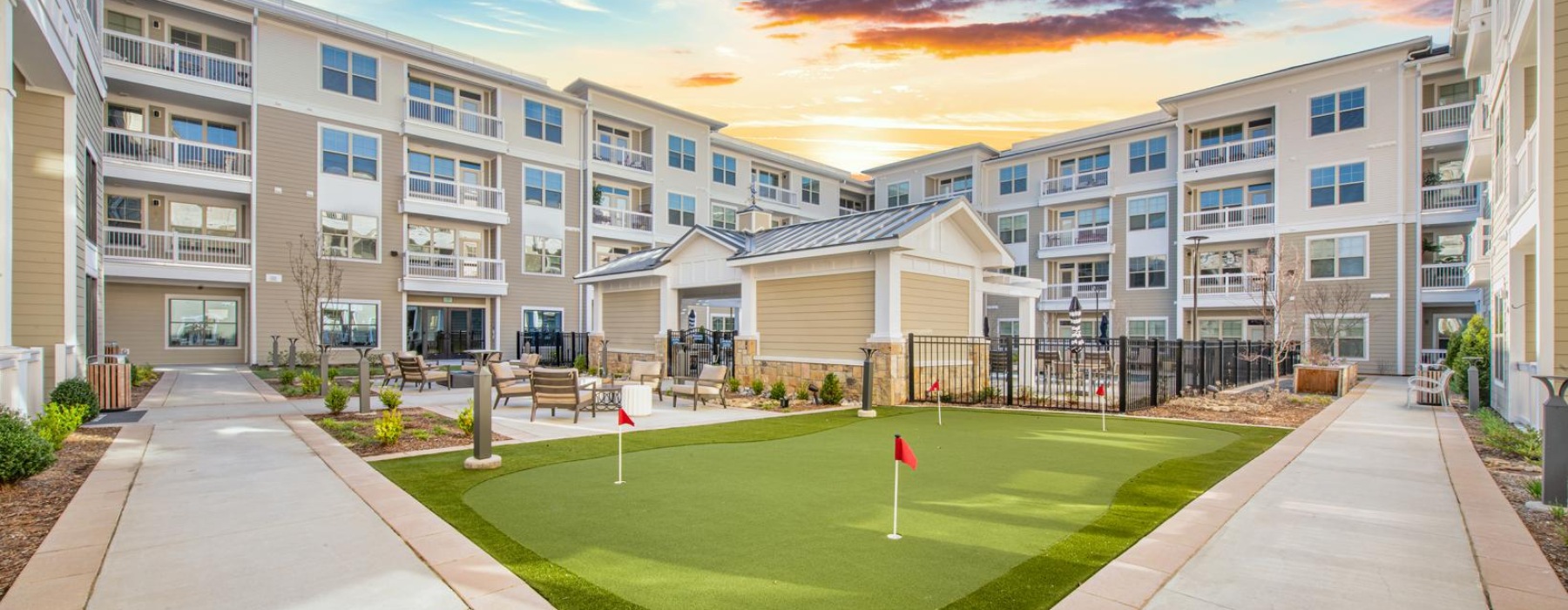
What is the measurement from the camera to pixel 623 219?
106 ft

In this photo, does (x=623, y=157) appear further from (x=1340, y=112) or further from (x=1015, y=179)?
(x=1340, y=112)

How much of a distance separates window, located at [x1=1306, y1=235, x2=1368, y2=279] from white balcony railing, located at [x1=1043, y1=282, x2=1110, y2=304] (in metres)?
7.78

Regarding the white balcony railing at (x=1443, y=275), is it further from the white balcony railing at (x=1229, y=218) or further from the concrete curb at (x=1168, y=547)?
the concrete curb at (x=1168, y=547)

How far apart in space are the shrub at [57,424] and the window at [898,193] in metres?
35.7

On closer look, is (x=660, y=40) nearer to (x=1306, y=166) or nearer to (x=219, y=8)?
(x=219, y=8)

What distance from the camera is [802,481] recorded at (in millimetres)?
6625

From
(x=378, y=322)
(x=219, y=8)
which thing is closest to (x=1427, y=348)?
(x=378, y=322)

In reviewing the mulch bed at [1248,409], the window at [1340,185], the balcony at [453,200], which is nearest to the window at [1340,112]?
the window at [1340,185]

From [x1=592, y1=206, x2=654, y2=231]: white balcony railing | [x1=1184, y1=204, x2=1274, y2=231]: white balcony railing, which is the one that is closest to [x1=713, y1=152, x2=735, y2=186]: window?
[x1=592, y1=206, x2=654, y2=231]: white balcony railing

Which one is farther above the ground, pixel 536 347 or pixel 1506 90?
pixel 1506 90

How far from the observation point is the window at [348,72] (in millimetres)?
23969

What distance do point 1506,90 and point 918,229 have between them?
10166 mm

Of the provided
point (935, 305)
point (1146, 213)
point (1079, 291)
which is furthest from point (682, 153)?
point (935, 305)

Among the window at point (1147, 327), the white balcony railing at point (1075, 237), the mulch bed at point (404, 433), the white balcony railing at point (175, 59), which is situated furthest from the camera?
the white balcony railing at point (1075, 237)
